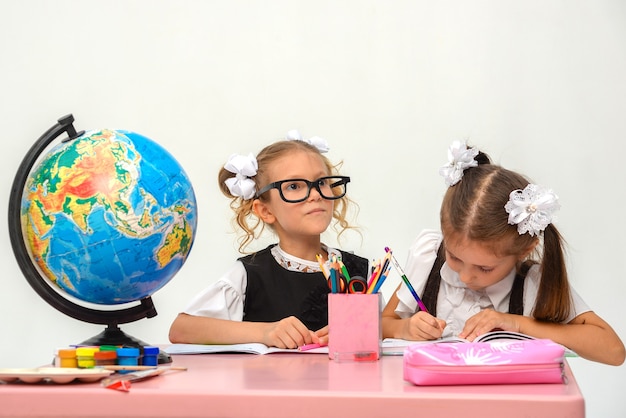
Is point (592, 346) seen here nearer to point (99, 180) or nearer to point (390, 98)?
point (99, 180)

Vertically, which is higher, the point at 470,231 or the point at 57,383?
the point at 470,231

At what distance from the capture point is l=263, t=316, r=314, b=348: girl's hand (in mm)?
1551

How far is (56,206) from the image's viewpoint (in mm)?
1359

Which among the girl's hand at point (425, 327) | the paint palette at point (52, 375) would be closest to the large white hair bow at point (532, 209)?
the girl's hand at point (425, 327)

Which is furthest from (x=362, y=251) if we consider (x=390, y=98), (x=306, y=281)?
(x=306, y=281)

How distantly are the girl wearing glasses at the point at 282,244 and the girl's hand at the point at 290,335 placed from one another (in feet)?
1.03

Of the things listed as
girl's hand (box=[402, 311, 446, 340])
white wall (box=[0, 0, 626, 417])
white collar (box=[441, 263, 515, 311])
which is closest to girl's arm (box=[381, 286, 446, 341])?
girl's hand (box=[402, 311, 446, 340])

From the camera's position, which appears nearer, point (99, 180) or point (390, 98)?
point (99, 180)

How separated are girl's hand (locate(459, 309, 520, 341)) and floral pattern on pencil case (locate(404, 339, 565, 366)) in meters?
0.45

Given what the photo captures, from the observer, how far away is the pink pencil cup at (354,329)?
1355mm

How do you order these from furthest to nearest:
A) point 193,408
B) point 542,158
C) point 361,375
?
point 542,158 → point 361,375 → point 193,408

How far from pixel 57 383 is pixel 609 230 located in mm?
2358

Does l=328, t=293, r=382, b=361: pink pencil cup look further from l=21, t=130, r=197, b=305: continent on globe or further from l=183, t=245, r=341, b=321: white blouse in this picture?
l=183, t=245, r=341, b=321: white blouse

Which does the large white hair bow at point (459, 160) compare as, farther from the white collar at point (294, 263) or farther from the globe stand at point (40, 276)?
the globe stand at point (40, 276)
